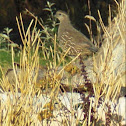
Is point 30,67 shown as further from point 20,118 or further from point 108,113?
point 108,113

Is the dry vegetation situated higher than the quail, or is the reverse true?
the quail

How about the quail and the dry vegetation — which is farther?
the quail

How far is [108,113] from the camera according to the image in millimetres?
4297

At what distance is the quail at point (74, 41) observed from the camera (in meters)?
8.33

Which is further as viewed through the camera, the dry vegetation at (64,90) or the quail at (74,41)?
the quail at (74,41)

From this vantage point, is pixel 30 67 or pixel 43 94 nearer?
pixel 30 67

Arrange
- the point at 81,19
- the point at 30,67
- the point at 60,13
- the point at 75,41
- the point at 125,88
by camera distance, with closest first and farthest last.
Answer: the point at 30,67 < the point at 125,88 < the point at 75,41 < the point at 60,13 < the point at 81,19

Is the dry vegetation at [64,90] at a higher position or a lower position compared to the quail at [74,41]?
lower

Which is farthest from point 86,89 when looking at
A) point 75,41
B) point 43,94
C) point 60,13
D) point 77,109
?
point 60,13

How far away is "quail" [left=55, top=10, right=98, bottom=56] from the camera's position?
27.3 feet

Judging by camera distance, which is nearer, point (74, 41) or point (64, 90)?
point (64, 90)

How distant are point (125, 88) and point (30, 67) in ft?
2.93

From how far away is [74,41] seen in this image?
8648 millimetres

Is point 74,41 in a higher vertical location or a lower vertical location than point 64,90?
higher
